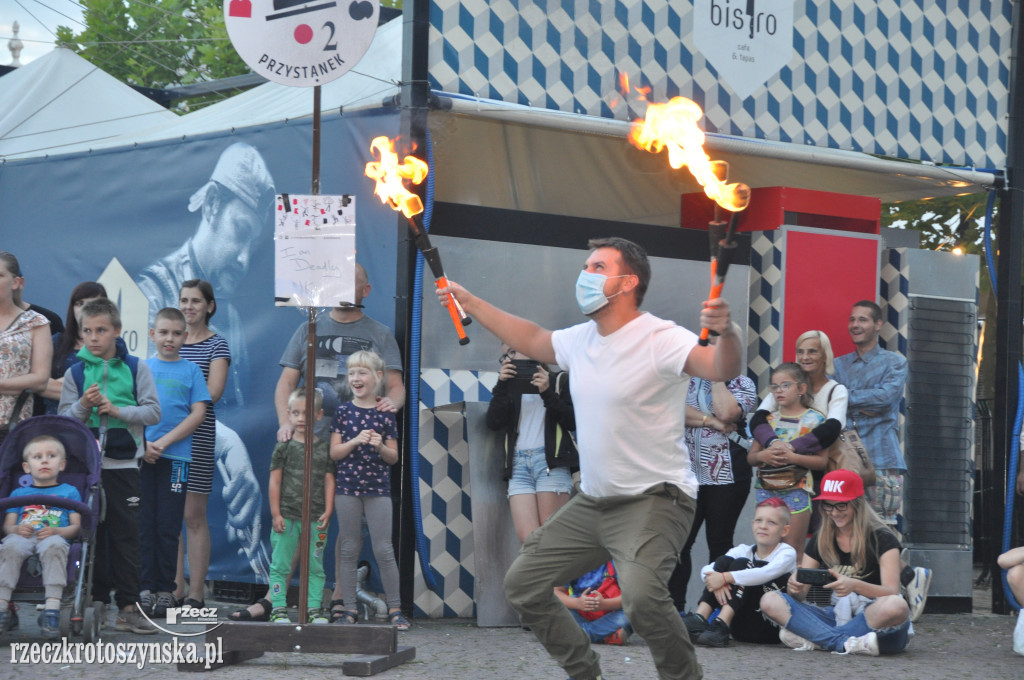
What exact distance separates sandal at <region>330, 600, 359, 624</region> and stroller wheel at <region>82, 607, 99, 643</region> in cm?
136

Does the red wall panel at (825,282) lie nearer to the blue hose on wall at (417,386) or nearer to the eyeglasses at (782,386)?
the eyeglasses at (782,386)

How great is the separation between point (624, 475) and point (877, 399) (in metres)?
4.20

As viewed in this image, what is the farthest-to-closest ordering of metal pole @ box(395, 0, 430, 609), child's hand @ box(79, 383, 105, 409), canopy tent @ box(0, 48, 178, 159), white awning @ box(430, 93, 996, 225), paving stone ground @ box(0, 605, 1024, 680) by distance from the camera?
canopy tent @ box(0, 48, 178, 159) → white awning @ box(430, 93, 996, 225) → metal pole @ box(395, 0, 430, 609) → child's hand @ box(79, 383, 105, 409) → paving stone ground @ box(0, 605, 1024, 680)

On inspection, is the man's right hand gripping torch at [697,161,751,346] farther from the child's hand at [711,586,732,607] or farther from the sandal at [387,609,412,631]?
the sandal at [387,609,412,631]

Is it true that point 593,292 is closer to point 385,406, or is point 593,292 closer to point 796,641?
point 385,406

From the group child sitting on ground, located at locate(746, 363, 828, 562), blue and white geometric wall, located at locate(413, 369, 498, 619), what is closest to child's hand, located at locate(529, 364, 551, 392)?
blue and white geometric wall, located at locate(413, 369, 498, 619)

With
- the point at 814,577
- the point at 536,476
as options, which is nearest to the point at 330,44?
the point at 536,476

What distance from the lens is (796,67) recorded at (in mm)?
9719

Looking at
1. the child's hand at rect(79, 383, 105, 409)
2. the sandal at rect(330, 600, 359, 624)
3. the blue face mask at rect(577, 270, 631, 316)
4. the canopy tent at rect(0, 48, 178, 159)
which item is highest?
the canopy tent at rect(0, 48, 178, 159)

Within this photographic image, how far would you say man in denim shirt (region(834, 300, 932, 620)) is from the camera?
907 cm

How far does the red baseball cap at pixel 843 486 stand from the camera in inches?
295

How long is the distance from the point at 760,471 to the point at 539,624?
318 centimetres

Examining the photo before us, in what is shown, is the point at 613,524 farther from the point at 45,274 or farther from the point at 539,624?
the point at 45,274

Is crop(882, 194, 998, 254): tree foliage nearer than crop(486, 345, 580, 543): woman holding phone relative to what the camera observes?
No
